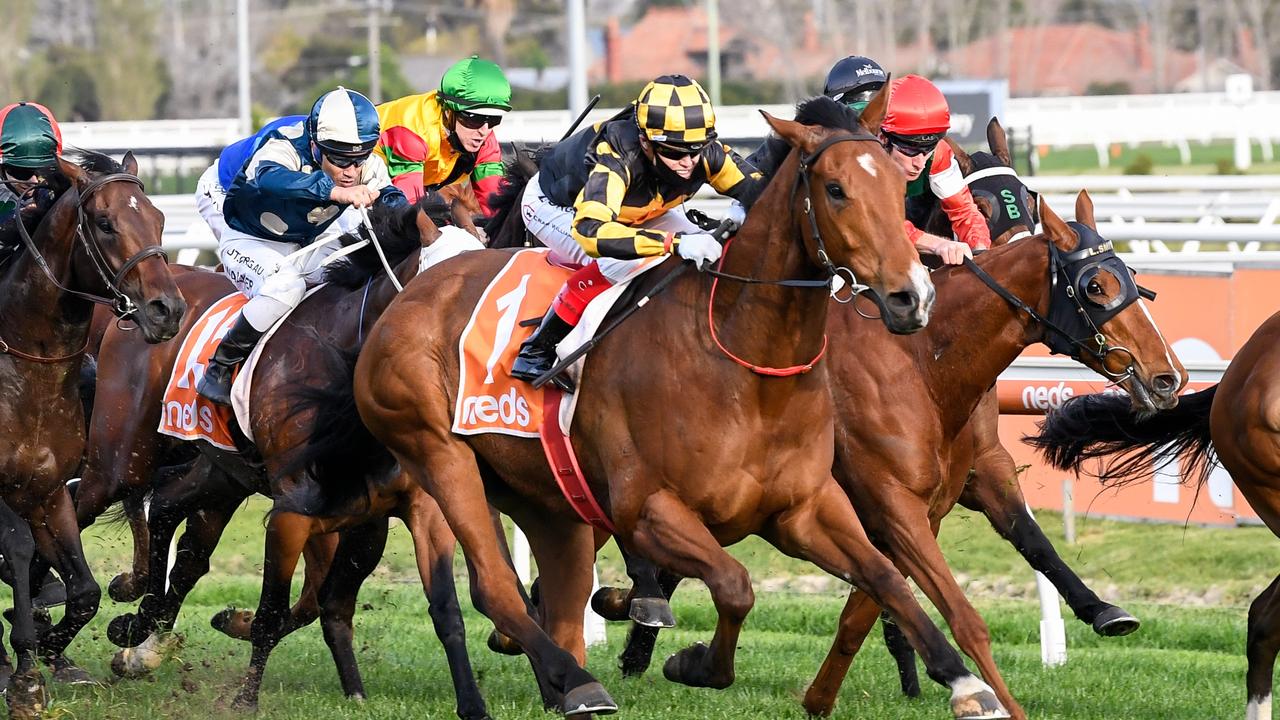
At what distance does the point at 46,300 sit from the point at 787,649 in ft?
10.7

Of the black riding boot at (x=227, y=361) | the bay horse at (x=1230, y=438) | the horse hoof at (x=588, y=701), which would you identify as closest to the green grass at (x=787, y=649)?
the bay horse at (x=1230, y=438)

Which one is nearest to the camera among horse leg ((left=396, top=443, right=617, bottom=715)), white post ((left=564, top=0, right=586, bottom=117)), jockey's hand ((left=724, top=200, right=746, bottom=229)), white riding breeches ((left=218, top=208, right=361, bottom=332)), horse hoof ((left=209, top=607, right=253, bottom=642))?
jockey's hand ((left=724, top=200, right=746, bottom=229))

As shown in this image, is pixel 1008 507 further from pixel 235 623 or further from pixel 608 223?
pixel 235 623

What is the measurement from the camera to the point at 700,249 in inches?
191

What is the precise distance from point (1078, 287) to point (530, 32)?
69722 millimetres

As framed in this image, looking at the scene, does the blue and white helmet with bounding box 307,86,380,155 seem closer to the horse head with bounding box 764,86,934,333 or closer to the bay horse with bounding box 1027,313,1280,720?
the horse head with bounding box 764,86,934,333

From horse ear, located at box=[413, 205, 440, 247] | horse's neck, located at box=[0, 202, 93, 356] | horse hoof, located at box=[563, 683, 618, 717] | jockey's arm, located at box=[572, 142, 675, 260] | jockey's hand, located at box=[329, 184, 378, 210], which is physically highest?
jockey's arm, located at box=[572, 142, 675, 260]

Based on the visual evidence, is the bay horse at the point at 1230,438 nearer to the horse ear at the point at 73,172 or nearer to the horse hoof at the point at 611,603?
the horse hoof at the point at 611,603

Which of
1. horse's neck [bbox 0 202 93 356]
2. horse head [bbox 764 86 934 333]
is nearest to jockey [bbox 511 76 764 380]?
horse head [bbox 764 86 934 333]

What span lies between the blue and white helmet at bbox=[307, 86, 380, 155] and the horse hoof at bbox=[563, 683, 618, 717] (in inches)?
91.3

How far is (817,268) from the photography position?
191 inches

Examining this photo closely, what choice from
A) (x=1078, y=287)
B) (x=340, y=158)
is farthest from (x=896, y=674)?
(x=340, y=158)

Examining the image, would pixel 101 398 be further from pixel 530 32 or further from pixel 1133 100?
pixel 530 32

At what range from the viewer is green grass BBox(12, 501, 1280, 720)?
6.15 metres
